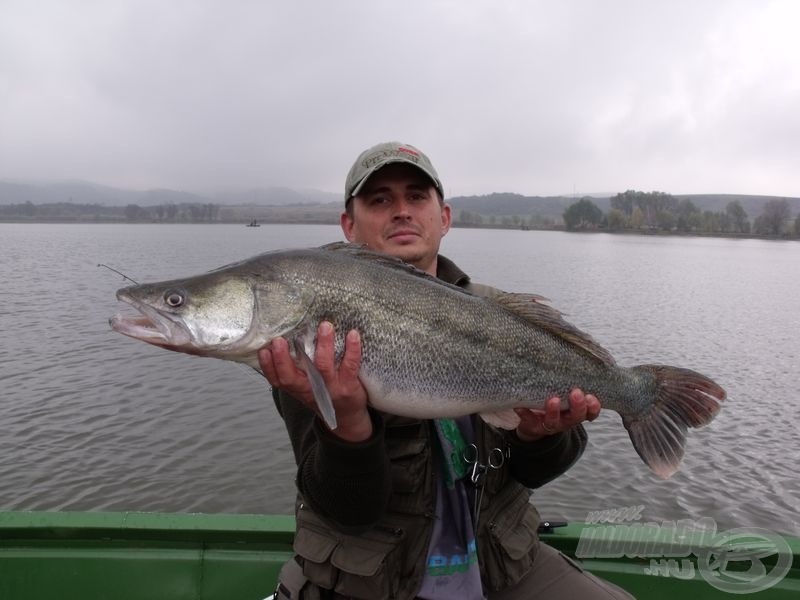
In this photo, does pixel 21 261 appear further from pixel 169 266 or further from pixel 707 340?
pixel 707 340

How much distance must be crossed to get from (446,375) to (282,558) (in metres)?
2.17

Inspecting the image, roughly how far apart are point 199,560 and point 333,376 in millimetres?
2314

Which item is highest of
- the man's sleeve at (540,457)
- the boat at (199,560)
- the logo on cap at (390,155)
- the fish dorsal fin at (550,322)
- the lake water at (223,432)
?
the logo on cap at (390,155)

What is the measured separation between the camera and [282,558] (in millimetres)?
4258

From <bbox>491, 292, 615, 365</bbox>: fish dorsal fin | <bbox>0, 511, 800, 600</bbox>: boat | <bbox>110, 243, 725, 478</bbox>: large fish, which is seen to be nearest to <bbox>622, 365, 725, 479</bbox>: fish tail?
<bbox>110, 243, 725, 478</bbox>: large fish

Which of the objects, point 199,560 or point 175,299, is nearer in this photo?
point 175,299

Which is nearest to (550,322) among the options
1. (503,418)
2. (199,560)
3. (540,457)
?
(503,418)

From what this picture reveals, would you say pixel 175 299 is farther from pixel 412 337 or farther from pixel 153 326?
pixel 412 337

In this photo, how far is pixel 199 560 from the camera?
419 cm

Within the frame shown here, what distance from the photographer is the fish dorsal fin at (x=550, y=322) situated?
3.50 meters

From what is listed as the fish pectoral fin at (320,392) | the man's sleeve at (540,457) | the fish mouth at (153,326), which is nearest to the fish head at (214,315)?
the fish mouth at (153,326)

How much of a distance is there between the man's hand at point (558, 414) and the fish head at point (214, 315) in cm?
150

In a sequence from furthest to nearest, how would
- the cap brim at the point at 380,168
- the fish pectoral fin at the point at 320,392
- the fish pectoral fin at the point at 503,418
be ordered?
the cap brim at the point at 380,168 → the fish pectoral fin at the point at 503,418 → the fish pectoral fin at the point at 320,392

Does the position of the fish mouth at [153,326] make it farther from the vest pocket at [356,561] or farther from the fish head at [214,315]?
the vest pocket at [356,561]
